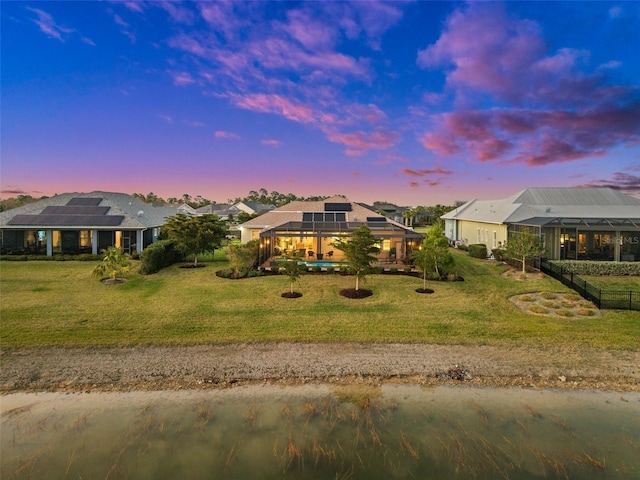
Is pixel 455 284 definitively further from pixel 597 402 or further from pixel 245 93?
pixel 245 93

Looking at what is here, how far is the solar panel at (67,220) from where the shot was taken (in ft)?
84.9

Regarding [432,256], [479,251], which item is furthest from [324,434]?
[479,251]

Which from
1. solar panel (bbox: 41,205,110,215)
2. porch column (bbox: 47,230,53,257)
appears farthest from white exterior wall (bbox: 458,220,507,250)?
porch column (bbox: 47,230,53,257)

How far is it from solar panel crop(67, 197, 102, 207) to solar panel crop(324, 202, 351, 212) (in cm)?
2170

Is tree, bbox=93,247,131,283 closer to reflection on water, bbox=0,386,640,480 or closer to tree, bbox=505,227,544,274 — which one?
reflection on water, bbox=0,386,640,480

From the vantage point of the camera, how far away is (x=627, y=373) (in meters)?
8.88

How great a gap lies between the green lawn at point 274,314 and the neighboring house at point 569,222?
563 cm

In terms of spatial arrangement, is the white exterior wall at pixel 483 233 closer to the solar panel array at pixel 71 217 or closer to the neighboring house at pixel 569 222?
the neighboring house at pixel 569 222

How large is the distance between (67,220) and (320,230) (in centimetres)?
2159

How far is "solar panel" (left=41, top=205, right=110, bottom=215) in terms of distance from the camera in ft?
89.8

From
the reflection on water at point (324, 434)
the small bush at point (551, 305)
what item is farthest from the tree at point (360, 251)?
the small bush at point (551, 305)

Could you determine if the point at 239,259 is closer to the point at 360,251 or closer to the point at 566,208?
the point at 360,251

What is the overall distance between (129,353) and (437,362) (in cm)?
956

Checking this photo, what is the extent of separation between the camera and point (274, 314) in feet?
43.6
